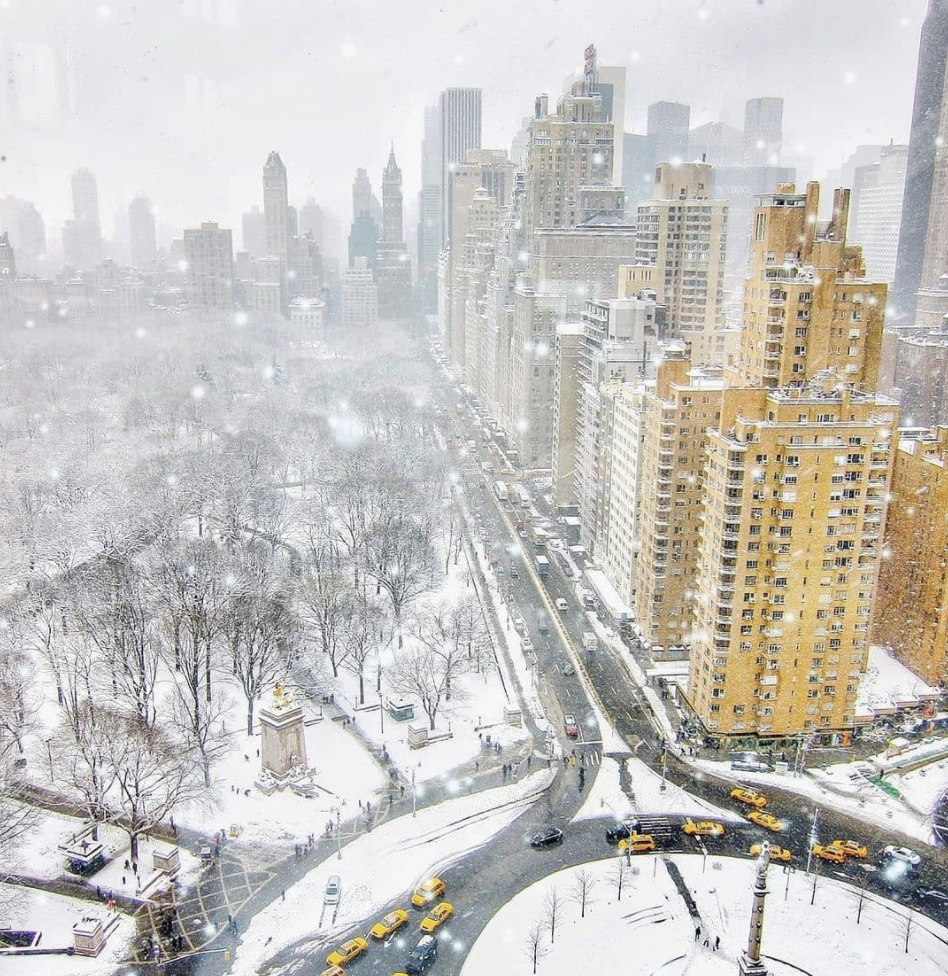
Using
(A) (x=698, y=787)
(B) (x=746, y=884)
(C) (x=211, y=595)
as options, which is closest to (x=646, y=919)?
(B) (x=746, y=884)

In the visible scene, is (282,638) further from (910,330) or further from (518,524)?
(910,330)

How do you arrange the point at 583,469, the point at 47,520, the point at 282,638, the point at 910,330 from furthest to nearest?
1. the point at 910,330
2. the point at 583,469
3. the point at 47,520
4. the point at 282,638

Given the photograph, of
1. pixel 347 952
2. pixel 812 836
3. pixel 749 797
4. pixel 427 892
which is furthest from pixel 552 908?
pixel 812 836

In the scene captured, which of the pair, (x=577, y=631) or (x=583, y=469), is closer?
(x=577, y=631)

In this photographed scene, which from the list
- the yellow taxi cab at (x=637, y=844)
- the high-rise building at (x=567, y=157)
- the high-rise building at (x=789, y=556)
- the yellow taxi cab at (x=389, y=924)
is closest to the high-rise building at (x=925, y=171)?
the high-rise building at (x=567, y=157)

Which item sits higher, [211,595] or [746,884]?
[211,595]

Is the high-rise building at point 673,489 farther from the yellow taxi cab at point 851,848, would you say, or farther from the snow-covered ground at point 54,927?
the snow-covered ground at point 54,927

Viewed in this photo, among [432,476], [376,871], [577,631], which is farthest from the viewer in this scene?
[432,476]
